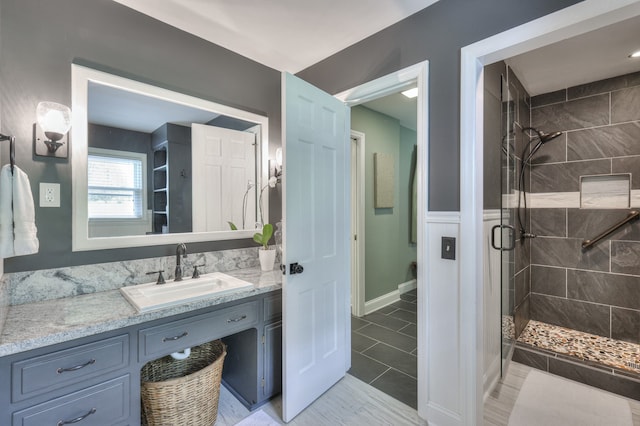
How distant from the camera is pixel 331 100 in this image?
205 centimetres

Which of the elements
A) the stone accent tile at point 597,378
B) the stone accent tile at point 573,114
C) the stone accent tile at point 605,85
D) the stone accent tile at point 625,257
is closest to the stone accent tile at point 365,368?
the stone accent tile at point 597,378

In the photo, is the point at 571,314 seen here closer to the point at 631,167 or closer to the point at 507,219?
the point at 631,167

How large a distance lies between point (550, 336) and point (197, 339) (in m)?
3.10

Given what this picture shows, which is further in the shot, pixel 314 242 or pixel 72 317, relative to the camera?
pixel 314 242

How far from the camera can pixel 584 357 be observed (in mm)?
2213

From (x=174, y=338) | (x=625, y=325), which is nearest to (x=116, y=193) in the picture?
(x=174, y=338)

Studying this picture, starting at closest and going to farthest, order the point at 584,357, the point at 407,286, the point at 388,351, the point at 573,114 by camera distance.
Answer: the point at 584,357, the point at 388,351, the point at 573,114, the point at 407,286

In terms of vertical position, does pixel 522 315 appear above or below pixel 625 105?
below

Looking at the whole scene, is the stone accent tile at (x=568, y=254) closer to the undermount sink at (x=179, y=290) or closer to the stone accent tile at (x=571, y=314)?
the stone accent tile at (x=571, y=314)

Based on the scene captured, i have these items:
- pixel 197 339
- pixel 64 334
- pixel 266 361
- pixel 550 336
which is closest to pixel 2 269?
pixel 64 334

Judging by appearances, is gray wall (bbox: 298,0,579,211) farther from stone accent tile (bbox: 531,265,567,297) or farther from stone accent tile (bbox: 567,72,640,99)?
stone accent tile (bbox: 531,265,567,297)

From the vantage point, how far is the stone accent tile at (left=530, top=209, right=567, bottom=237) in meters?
2.90

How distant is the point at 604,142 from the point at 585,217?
0.72m

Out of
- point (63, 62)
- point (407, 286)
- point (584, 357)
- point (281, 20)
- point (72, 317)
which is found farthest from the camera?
point (407, 286)
